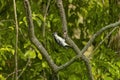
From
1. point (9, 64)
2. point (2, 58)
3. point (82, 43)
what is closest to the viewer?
point (2, 58)

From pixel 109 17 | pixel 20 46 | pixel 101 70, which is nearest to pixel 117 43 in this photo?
pixel 109 17

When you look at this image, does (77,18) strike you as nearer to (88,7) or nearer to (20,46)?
(88,7)

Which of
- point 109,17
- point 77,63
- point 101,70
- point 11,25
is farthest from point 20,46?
point 109,17

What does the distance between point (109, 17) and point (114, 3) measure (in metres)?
0.12

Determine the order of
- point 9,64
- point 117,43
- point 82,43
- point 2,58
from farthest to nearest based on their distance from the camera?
1. point 117,43
2. point 82,43
3. point 9,64
4. point 2,58

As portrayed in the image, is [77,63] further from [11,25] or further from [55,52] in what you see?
[11,25]

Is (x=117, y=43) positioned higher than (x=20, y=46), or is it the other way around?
(x=20, y=46)

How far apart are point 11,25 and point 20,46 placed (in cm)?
14

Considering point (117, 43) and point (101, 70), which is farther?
point (117, 43)

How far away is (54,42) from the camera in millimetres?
2322

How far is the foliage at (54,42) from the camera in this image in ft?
7.12

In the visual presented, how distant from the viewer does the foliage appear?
7.12 ft

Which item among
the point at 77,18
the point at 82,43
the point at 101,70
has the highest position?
the point at 77,18

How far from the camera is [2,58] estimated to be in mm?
2141
